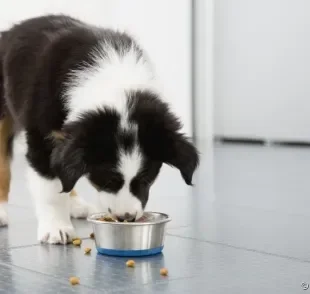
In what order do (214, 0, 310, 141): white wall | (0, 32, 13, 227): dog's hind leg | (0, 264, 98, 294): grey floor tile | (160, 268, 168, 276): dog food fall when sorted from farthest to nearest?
(214, 0, 310, 141): white wall
(0, 32, 13, 227): dog's hind leg
(160, 268, 168, 276): dog food
(0, 264, 98, 294): grey floor tile

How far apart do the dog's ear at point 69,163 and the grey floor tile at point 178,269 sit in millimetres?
312

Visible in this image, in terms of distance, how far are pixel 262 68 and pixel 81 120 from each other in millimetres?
6090

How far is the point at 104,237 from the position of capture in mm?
2941

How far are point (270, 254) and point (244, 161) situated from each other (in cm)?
396

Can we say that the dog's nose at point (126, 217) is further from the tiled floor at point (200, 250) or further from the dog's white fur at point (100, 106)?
the tiled floor at point (200, 250)

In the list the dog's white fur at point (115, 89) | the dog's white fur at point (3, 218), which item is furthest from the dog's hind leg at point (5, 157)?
the dog's white fur at point (115, 89)

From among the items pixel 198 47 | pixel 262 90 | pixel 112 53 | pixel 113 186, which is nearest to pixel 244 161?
pixel 262 90

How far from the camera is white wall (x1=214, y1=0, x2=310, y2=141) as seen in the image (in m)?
8.28

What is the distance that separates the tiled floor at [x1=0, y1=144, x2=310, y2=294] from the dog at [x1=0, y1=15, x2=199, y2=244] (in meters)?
0.21

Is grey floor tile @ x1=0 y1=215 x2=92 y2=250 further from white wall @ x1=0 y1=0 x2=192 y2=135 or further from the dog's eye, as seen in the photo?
white wall @ x1=0 y1=0 x2=192 y2=135

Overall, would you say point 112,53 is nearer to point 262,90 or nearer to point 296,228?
point 296,228

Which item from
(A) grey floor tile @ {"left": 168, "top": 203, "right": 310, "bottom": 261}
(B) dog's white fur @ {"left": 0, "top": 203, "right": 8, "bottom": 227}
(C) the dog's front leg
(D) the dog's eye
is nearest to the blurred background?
(B) dog's white fur @ {"left": 0, "top": 203, "right": 8, "bottom": 227}

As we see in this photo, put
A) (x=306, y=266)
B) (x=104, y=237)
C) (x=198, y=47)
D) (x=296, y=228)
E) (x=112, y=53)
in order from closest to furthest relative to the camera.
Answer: (x=306, y=266), (x=104, y=237), (x=112, y=53), (x=296, y=228), (x=198, y=47)

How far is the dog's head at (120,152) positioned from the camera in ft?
9.12
